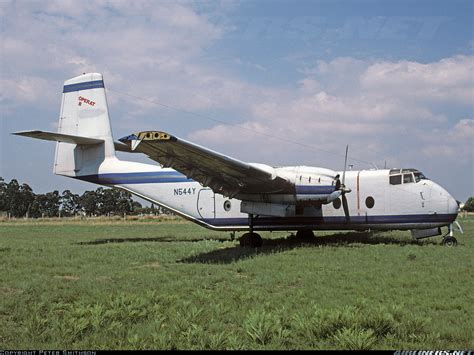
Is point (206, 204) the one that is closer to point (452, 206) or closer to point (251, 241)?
point (251, 241)

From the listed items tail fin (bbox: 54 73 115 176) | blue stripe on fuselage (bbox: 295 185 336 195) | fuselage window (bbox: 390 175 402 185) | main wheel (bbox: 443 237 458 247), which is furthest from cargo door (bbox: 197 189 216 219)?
main wheel (bbox: 443 237 458 247)

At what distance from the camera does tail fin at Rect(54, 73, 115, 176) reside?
20797 millimetres

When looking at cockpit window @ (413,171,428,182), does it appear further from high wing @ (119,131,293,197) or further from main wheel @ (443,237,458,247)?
high wing @ (119,131,293,197)

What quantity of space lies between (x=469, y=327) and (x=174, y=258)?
9228 mm

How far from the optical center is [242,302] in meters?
7.46

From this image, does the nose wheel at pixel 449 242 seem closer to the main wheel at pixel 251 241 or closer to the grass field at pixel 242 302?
the grass field at pixel 242 302

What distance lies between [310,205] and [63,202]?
10575 cm

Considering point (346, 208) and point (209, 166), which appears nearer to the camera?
point (209, 166)

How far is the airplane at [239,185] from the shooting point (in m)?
15.3

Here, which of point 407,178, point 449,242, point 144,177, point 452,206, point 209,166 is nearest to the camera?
point 209,166

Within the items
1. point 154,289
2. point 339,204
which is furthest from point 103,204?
point 154,289

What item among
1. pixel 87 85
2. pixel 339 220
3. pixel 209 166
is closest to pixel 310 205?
pixel 339 220

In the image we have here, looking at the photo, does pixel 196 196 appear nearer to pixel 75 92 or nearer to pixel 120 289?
pixel 75 92

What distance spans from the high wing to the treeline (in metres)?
80.5
